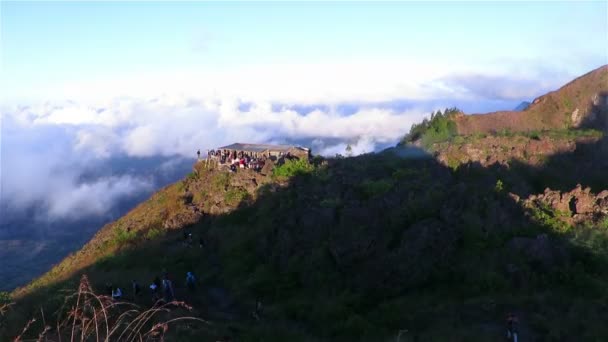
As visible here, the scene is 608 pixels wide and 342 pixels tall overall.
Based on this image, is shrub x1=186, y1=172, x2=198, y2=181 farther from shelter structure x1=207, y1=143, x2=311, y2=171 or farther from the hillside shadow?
the hillside shadow

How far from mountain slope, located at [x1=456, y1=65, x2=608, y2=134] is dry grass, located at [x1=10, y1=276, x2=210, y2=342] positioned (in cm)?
1683

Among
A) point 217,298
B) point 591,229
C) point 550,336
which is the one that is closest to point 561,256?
point 591,229

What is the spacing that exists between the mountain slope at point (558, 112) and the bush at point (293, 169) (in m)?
8.64

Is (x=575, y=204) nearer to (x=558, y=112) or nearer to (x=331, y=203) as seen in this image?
(x=331, y=203)

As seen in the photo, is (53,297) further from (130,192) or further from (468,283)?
(130,192)

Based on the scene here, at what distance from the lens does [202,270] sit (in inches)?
604

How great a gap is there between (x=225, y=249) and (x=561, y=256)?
8992 mm

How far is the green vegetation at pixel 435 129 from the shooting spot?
23031 mm

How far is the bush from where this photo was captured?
1850 centimetres

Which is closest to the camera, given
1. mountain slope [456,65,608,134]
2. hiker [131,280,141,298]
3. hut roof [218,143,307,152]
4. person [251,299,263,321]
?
person [251,299,263,321]

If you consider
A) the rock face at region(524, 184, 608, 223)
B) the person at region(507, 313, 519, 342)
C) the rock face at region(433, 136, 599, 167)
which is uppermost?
the rock face at region(433, 136, 599, 167)

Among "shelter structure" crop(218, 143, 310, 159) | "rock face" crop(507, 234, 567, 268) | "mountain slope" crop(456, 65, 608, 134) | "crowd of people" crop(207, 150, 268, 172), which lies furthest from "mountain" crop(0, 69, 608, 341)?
"mountain slope" crop(456, 65, 608, 134)

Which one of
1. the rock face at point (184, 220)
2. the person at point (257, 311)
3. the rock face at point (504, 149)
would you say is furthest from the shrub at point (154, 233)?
the rock face at point (504, 149)

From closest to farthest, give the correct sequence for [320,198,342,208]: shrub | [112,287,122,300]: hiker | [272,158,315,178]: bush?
[112,287,122,300]: hiker
[320,198,342,208]: shrub
[272,158,315,178]: bush
